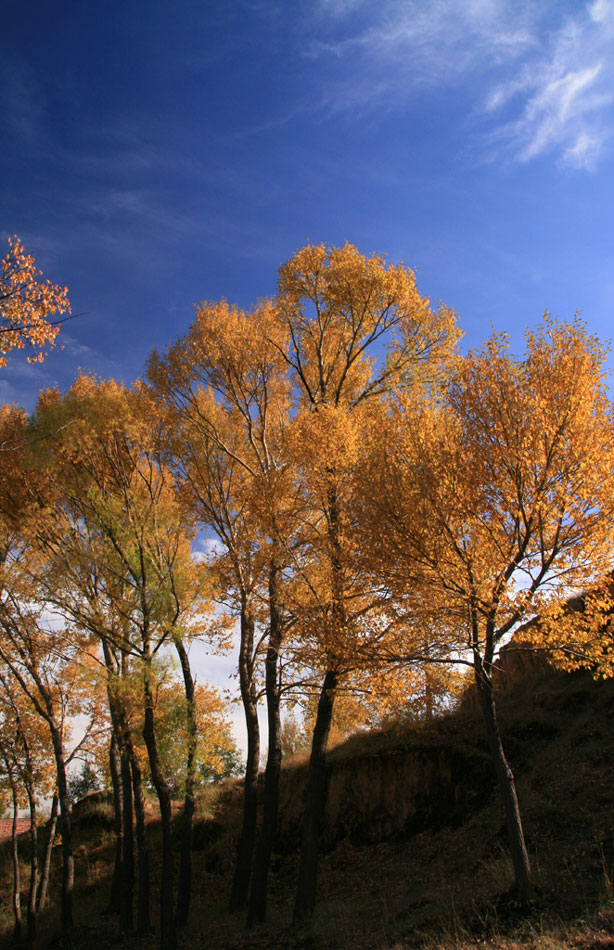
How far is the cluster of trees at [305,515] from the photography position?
8.02m

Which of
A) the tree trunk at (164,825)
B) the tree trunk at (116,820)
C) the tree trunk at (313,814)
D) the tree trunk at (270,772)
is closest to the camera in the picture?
the tree trunk at (313,814)

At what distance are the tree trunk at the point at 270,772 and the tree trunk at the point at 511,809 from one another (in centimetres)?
442

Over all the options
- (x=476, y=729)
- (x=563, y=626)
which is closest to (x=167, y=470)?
(x=563, y=626)

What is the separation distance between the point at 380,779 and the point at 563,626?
920 cm

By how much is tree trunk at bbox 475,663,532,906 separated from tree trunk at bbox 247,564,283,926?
4423 mm

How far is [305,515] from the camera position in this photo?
39.2ft

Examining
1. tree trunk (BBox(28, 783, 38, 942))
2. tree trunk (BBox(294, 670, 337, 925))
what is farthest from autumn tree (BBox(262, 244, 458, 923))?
tree trunk (BBox(28, 783, 38, 942))

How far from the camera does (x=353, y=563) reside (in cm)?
942

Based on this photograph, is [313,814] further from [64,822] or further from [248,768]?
[64,822]

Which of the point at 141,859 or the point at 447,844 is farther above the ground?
the point at 141,859

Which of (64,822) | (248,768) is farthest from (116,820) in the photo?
(248,768)

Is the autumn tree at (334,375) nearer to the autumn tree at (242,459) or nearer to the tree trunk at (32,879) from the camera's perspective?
the autumn tree at (242,459)

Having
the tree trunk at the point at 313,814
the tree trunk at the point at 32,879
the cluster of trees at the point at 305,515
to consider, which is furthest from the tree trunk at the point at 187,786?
the tree trunk at the point at 32,879

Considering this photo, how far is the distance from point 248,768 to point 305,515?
5.93 metres
